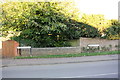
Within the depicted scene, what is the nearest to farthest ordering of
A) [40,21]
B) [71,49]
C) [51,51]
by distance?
[51,51] < [40,21] < [71,49]

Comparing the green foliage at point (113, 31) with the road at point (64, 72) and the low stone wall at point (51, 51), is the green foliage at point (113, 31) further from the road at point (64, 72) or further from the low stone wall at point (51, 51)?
the road at point (64, 72)

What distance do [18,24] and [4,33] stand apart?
5.96 feet

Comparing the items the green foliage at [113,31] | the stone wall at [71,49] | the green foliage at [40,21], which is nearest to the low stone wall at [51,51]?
the stone wall at [71,49]

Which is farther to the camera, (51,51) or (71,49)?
(71,49)

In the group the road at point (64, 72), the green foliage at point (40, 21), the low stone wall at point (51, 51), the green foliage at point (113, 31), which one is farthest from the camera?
the green foliage at point (113, 31)

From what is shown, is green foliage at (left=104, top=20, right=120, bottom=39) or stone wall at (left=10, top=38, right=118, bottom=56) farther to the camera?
green foliage at (left=104, top=20, right=120, bottom=39)

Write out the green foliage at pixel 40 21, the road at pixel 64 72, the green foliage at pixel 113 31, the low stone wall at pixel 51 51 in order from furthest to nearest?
the green foliage at pixel 113 31, the green foliage at pixel 40 21, the low stone wall at pixel 51 51, the road at pixel 64 72

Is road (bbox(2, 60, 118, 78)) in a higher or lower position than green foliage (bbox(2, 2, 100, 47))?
lower

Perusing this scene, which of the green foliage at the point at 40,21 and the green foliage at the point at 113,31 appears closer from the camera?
the green foliage at the point at 40,21

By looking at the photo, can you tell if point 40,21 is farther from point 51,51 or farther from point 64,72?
point 64,72

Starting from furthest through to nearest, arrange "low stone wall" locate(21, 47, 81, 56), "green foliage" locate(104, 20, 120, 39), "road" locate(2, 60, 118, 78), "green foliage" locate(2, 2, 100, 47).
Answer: "green foliage" locate(104, 20, 120, 39) < "green foliage" locate(2, 2, 100, 47) < "low stone wall" locate(21, 47, 81, 56) < "road" locate(2, 60, 118, 78)

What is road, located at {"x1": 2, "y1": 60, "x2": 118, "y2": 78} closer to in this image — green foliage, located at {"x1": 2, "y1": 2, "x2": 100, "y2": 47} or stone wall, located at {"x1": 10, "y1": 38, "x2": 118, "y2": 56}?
stone wall, located at {"x1": 10, "y1": 38, "x2": 118, "y2": 56}

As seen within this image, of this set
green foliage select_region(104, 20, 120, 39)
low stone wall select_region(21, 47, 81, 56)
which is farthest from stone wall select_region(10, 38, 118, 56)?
green foliage select_region(104, 20, 120, 39)

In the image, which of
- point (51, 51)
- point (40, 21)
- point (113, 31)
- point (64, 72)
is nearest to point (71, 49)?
point (51, 51)
